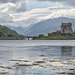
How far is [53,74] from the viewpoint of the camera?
34875 millimetres

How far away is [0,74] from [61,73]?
31.8ft

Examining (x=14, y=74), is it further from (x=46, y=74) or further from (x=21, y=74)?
(x=46, y=74)

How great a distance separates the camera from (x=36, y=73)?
35750 mm

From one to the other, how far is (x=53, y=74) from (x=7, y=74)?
720cm

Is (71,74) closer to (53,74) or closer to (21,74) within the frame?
(53,74)

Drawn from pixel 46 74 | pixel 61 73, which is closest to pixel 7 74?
pixel 46 74

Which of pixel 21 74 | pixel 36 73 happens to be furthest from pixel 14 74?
pixel 36 73

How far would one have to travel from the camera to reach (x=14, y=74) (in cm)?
3466

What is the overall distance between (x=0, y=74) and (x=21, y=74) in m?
3.33

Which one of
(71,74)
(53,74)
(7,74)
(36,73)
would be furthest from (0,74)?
(71,74)

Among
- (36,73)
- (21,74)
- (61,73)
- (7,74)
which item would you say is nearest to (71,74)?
(61,73)

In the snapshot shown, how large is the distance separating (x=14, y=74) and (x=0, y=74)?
227cm

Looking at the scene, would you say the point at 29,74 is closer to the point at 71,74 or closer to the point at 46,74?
the point at 46,74

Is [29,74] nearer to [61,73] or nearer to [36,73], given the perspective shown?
[36,73]
